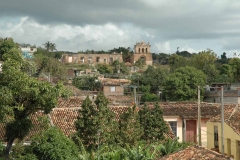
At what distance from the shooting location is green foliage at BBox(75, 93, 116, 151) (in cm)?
2166

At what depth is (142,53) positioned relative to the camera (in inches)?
4934

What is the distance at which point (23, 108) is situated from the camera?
A: 15383mm

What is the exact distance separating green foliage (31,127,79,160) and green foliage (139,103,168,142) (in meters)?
8.56

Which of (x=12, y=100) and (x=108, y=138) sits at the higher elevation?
(x=12, y=100)

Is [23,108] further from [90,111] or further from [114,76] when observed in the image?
[114,76]

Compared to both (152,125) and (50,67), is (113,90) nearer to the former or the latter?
(50,67)

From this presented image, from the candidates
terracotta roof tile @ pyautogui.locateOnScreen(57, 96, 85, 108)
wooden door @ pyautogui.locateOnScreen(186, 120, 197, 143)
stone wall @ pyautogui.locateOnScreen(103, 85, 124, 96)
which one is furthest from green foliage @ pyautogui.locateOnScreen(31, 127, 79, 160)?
stone wall @ pyautogui.locateOnScreen(103, 85, 124, 96)

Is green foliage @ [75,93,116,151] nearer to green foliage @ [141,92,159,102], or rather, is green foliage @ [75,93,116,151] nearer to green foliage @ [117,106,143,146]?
green foliage @ [117,106,143,146]

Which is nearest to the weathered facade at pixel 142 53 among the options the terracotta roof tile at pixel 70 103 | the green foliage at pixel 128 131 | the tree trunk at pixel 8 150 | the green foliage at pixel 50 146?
the terracotta roof tile at pixel 70 103

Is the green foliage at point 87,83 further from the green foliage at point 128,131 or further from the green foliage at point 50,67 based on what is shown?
the green foliage at point 128,131

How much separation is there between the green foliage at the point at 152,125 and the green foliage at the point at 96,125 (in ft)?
11.6

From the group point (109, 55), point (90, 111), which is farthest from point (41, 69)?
point (109, 55)

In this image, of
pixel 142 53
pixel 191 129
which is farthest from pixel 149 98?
pixel 142 53

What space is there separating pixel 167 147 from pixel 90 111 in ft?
13.5
